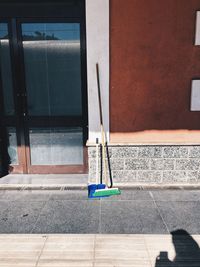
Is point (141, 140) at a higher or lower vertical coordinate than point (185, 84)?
lower

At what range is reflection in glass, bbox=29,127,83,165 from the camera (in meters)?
5.12

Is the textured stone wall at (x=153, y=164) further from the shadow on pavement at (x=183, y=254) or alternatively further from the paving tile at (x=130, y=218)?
the shadow on pavement at (x=183, y=254)

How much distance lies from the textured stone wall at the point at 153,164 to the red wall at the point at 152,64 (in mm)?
358

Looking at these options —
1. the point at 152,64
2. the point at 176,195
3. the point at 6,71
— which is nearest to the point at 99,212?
the point at 176,195

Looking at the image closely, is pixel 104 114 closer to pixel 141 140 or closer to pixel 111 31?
pixel 141 140

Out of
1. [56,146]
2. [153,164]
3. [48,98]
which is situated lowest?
[153,164]

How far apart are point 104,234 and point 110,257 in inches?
17.2

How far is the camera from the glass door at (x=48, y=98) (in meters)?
4.74

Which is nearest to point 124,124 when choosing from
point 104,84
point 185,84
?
point 104,84

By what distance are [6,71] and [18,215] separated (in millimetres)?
2619

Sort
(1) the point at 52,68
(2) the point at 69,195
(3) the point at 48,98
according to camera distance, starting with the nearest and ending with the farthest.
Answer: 1. (2) the point at 69,195
2. (1) the point at 52,68
3. (3) the point at 48,98

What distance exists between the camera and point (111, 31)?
13.8ft

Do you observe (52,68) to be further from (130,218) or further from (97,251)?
(97,251)

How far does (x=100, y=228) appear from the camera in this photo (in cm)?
343
